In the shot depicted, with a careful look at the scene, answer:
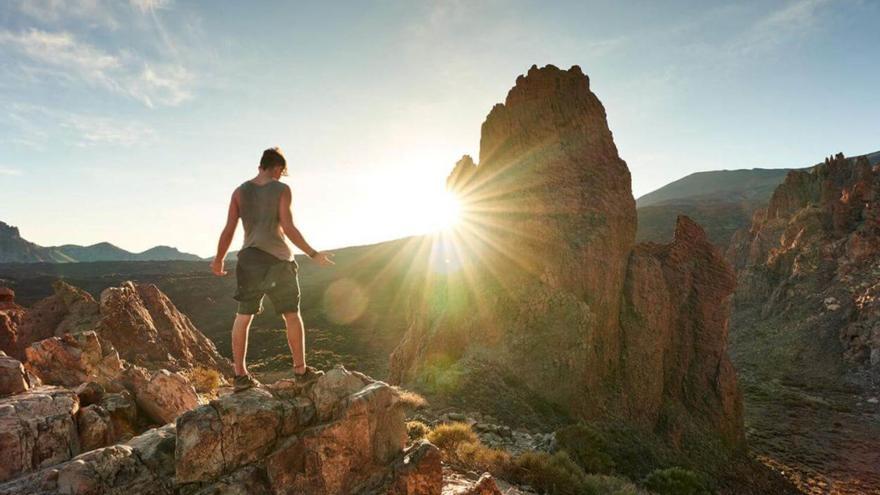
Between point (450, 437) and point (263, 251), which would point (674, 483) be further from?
point (263, 251)

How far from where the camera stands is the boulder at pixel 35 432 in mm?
5176

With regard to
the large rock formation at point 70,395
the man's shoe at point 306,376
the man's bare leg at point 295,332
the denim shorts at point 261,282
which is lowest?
the large rock formation at point 70,395

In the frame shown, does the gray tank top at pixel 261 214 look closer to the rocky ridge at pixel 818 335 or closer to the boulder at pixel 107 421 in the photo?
the boulder at pixel 107 421

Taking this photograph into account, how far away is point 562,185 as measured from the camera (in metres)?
19.9

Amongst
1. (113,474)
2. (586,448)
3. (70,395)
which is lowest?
(586,448)

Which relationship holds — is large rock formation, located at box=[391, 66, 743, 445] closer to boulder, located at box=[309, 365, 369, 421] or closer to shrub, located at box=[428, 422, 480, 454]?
shrub, located at box=[428, 422, 480, 454]

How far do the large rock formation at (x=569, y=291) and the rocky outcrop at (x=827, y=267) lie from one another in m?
32.6

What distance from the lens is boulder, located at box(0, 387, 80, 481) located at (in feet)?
17.0

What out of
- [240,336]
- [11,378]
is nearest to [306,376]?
[240,336]

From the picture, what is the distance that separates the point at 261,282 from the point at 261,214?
87 centimetres

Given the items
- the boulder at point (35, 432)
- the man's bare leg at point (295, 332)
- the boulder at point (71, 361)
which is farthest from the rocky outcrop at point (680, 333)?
the boulder at point (35, 432)

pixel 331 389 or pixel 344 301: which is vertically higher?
pixel 331 389

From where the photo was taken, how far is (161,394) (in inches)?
294

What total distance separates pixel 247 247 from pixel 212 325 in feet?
226
